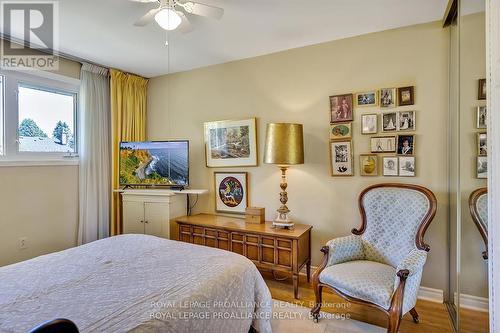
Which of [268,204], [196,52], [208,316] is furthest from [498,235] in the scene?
[196,52]

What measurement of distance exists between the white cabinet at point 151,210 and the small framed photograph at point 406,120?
257 cm

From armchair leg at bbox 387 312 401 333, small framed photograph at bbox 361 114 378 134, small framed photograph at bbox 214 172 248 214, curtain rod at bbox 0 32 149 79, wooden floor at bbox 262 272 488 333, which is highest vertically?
curtain rod at bbox 0 32 149 79

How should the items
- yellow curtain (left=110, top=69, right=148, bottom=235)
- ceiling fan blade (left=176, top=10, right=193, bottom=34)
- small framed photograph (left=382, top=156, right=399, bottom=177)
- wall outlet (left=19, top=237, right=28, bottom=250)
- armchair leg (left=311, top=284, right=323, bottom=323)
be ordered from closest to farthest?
1. ceiling fan blade (left=176, top=10, right=193, bottom=34)
2. armchair leg (left=311, top=284, right=323, bottom=323)
3. small framed photograph (left=382, top=156, right=399, bottom=177)
4. wall outlet (left=19, top=237, right=28, bottom=250)
5. yellow curtain (left=110, top=69, right=148, bottom=235)

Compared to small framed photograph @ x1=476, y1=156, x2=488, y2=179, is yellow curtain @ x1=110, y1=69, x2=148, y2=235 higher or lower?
higher

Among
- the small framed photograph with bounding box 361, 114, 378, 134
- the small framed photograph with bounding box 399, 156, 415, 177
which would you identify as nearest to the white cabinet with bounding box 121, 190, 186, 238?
the small framed photograph with bounding box 361, 114, 378, 134

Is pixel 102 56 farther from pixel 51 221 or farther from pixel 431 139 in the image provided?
pixel 431 139

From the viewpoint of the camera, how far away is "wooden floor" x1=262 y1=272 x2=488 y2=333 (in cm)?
180

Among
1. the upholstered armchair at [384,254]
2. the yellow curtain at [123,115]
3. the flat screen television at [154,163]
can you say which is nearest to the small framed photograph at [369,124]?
the upholstered armchair at [384,254]

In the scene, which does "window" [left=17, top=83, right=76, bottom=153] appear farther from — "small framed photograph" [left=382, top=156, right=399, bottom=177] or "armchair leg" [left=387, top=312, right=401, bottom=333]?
"armchair leg" [left=387, top=312, right=401, bottom=333]

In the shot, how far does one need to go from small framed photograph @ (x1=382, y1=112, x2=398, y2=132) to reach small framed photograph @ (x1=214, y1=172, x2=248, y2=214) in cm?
160

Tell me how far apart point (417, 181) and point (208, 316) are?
7.11 feet

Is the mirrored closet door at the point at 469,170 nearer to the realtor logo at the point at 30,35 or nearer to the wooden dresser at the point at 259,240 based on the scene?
the wooden dresser at the point at 259,240

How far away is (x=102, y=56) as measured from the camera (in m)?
3.19

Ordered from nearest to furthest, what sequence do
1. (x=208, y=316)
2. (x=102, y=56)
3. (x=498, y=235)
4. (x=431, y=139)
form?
(x=498, y=235), (x=208, y=316), (x=431, y=139), (x=102, y=56)
